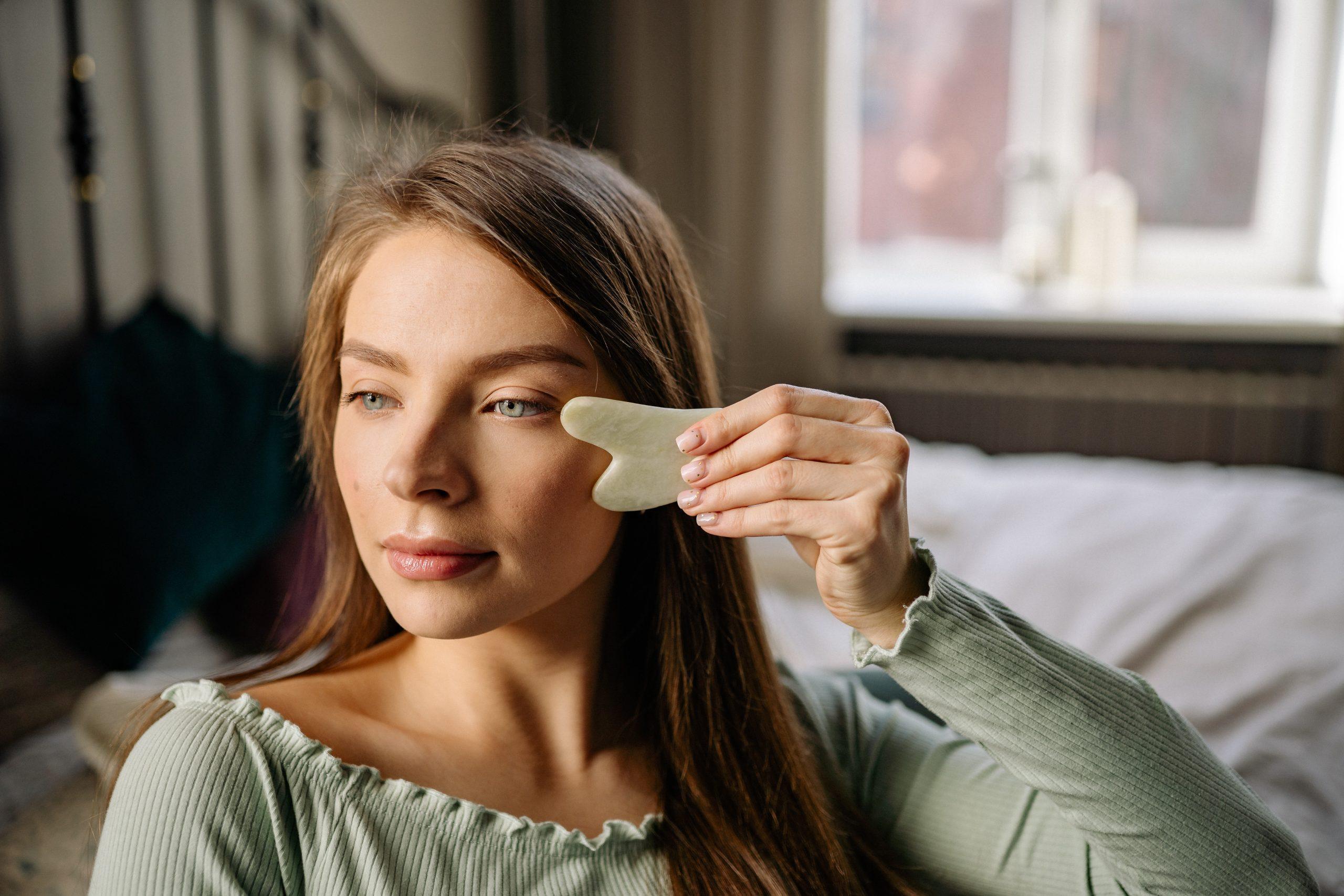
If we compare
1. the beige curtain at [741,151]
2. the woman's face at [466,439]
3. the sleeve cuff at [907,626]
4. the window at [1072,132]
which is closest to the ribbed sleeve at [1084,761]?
the sleeve cuff at [907,626]

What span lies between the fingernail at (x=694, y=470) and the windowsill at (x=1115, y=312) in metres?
2.83

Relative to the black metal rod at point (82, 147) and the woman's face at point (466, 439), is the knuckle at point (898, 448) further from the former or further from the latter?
the black metal rod at point (82, 147)

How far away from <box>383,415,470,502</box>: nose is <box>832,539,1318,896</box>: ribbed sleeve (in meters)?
0.34

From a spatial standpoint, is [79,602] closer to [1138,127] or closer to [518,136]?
[518,136]

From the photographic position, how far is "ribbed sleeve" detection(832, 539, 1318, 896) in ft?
2.74

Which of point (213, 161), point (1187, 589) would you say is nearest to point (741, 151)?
point (213, 161)

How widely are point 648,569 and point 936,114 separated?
3021 mm

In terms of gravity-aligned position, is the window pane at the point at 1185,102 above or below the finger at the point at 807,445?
above

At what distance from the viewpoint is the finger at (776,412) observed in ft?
2.58

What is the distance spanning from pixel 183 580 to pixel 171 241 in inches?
29.9

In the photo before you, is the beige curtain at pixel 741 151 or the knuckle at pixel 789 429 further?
the beige curtain at pixel 741 151

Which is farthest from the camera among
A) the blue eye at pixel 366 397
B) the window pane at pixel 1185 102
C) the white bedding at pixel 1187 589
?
the window pane at pixel 1185 102

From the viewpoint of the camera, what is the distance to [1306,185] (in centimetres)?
338

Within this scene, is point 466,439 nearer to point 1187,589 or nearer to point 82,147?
point 82,147
